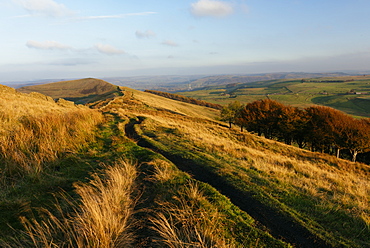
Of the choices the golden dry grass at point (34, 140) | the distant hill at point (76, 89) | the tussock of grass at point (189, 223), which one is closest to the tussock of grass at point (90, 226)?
the tussock of grass at point (189, 223)

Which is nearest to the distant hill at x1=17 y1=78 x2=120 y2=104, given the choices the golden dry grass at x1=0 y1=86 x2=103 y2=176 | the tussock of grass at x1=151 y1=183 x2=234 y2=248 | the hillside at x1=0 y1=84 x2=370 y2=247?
the golden dry grass at x1=0 y1=86 x2=103 y2=176

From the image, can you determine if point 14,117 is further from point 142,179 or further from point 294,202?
point 294,202

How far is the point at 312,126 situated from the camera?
148 feet

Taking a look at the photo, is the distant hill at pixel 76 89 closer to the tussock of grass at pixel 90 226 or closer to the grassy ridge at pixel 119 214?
the grassy ridge at pixel 119 214

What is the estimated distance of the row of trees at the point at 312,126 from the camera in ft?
122

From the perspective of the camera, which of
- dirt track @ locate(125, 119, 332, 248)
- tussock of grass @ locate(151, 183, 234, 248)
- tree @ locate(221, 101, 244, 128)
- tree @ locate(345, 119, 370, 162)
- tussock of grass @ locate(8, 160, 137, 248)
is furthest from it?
tree @ locate(221, 101, 244, 128)

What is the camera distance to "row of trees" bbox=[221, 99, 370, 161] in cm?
3731

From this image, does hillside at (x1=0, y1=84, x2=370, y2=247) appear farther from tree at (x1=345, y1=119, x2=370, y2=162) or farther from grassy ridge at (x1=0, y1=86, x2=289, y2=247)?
tree at (x1=345, y1=119, x2=370, y2=162)

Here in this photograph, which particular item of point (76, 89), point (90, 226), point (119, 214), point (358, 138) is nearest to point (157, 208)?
point (119, 214)

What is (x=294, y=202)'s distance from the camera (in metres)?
7.54

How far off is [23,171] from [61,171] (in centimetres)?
120

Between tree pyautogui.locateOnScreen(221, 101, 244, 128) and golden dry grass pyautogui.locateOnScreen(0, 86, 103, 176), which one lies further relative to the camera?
tree pyautogui.locateOnScreen(221, 101, 244, 128)

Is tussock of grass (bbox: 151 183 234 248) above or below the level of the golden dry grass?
below

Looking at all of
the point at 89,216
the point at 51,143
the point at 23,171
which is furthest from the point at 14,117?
the point at 89,216
